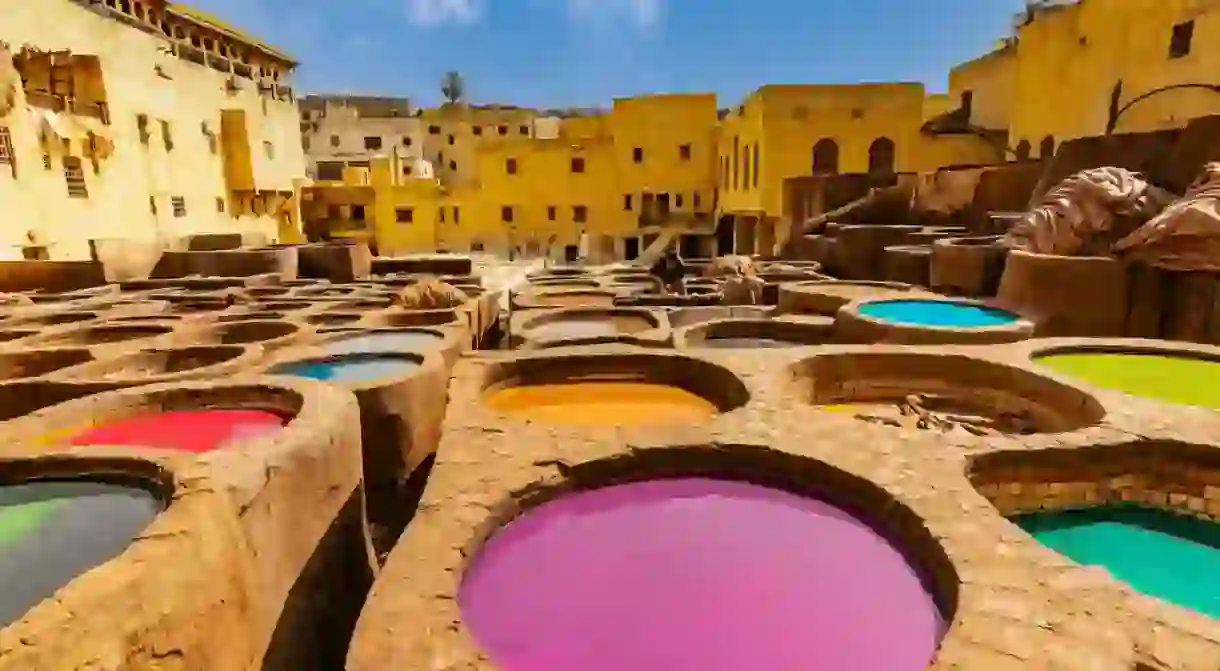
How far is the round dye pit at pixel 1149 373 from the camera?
5.87 m

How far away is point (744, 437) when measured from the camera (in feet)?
15.3

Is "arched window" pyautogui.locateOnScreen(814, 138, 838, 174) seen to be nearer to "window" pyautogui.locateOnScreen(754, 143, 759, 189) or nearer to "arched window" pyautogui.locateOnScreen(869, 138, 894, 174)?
"arched window" pyautogui.locateOnScreen(869, 138, 894, 174)

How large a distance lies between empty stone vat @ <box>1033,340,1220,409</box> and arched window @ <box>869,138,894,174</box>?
2119 centimetres

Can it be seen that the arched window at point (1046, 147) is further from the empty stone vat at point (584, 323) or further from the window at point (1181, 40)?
the empty stone vat at point (584, 323)

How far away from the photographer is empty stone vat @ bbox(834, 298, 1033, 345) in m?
8.00

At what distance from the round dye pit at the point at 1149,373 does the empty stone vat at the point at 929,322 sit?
3.36 feet

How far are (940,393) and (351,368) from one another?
6.73m

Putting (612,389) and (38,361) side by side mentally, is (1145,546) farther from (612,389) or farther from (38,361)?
(38,361)

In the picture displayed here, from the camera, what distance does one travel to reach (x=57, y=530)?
411cm

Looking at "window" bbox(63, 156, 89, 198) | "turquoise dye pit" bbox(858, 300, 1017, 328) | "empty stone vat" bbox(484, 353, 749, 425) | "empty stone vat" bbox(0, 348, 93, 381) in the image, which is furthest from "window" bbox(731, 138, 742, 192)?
"empty stone vat" bbox(0, 348, 93, 381)

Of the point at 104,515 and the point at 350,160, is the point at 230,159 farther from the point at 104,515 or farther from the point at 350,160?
the point at 104,515

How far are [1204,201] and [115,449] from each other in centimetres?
1214

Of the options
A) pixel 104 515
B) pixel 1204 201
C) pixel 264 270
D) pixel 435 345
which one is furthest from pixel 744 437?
pixel 264 270

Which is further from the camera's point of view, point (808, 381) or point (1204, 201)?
point (1204, 201)
